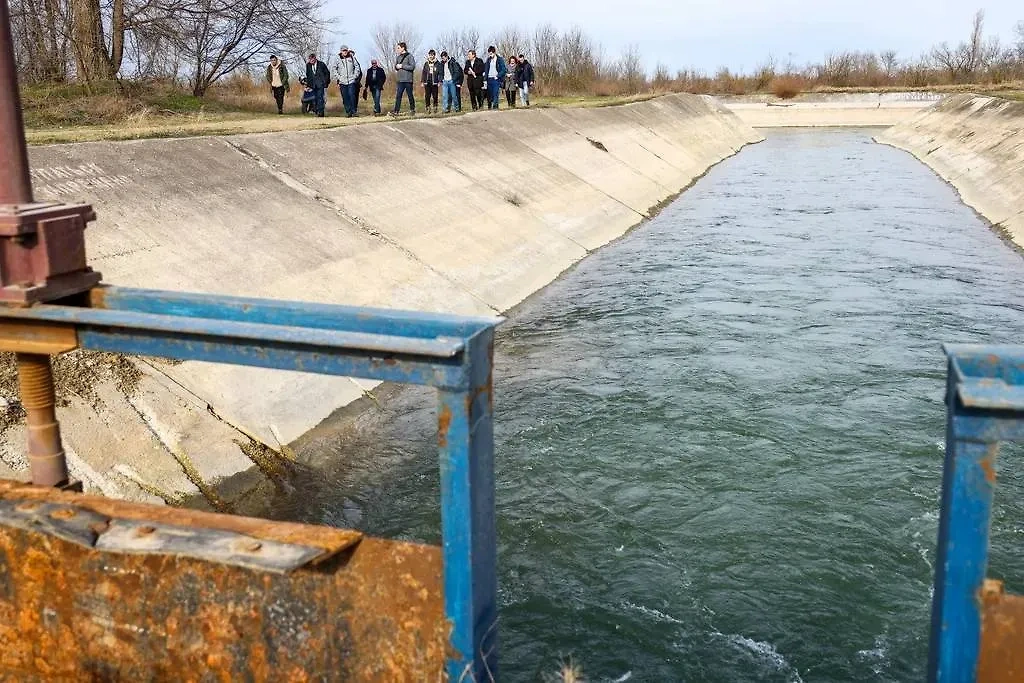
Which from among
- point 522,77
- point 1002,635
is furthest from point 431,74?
point 1002,635

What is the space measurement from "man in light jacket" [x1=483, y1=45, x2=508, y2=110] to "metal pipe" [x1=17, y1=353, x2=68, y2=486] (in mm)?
26972

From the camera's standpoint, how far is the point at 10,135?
12.9ft

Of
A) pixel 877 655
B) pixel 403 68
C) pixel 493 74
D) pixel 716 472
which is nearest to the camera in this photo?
pixel 877 655

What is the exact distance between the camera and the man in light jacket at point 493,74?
3034cm

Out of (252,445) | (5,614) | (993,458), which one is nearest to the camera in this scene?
(993,458)

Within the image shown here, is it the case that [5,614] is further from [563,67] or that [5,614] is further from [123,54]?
[563,67]

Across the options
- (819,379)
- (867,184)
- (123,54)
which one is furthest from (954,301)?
(123,54)

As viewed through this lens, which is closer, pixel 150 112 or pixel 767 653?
pixel 767 653

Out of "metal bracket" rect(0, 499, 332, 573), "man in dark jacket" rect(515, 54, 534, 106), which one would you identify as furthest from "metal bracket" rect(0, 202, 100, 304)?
"man in dark jacket" rect(515, 54, 534, 106)

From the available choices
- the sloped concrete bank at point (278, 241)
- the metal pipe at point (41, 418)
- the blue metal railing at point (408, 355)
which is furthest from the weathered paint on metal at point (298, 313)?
the sloped concrete bank at point (278, 241)

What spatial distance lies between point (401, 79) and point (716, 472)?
22.1 m

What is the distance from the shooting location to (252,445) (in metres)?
8.39

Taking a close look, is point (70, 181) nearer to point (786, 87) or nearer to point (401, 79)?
point (401, 79)

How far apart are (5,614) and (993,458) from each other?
361 cm
